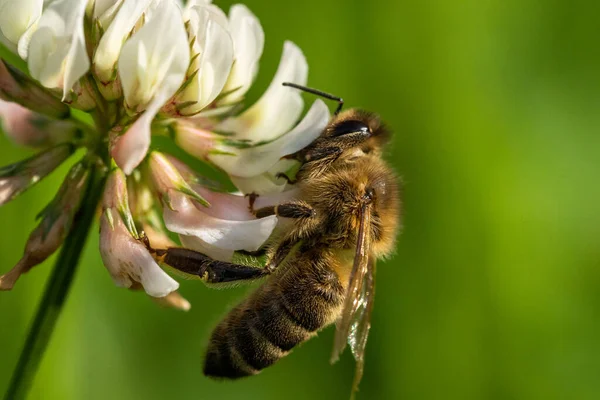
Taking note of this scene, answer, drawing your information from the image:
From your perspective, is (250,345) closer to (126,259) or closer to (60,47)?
(126,259)

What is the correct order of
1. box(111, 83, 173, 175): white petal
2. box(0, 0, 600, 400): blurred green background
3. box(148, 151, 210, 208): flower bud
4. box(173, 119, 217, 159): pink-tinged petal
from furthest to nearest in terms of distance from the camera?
box(0, 0, 600, 400): blurred green background
box(173, 119, 217, 159): pink-tinged petal
box(148, 151, 210, 208): flower bud
box(111, 83, 173, 175): white petal

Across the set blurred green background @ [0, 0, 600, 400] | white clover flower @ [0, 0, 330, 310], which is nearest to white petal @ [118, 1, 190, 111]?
white clover flower @ [0, 0, 330, 310]

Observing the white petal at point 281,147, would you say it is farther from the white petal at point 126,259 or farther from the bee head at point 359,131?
the white petal at point 126,259

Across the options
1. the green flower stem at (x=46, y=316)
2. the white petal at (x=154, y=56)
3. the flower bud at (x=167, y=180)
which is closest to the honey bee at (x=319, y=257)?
the flower bud at (x=167, y=180)

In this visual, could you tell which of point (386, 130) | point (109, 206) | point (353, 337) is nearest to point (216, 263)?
point (109, 206)

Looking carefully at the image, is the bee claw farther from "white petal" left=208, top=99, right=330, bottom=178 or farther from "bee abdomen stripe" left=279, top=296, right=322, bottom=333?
"bee abdomen stripe" left=279, top=296, right=322, bottom=333

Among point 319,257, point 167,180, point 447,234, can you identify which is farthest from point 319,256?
point 447,234
